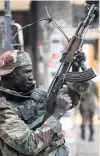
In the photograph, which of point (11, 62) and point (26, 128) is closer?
point (26, 128)

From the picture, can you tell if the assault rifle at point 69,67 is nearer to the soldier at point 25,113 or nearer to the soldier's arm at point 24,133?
the soldier at point 25,113

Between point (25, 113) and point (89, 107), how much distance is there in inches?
204

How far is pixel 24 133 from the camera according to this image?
361 cm

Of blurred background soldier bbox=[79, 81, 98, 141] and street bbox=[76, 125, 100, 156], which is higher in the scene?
blurred background soldier bbox=[79, 81, 98, 141]

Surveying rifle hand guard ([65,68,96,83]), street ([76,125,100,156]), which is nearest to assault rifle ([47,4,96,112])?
rifle hand guard ([65,68,96,83])

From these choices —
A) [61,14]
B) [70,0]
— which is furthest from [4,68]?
[70,0]

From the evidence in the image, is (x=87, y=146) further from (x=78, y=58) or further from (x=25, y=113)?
(x=25, y=113)

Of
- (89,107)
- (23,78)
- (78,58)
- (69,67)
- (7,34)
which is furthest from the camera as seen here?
(89,107)

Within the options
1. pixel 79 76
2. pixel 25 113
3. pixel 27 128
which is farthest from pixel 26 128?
pixel 79 76

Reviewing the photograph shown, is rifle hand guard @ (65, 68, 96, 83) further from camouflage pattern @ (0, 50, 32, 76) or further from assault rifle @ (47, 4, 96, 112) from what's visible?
camouflage pattern @ (0, 50, 32, 76)

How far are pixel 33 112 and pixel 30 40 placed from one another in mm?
5929

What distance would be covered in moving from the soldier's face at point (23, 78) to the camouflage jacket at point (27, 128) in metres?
0.07

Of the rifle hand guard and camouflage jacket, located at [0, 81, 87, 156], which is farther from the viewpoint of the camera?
the rifle hand guard

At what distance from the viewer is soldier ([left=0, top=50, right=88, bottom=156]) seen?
3.63 metres
